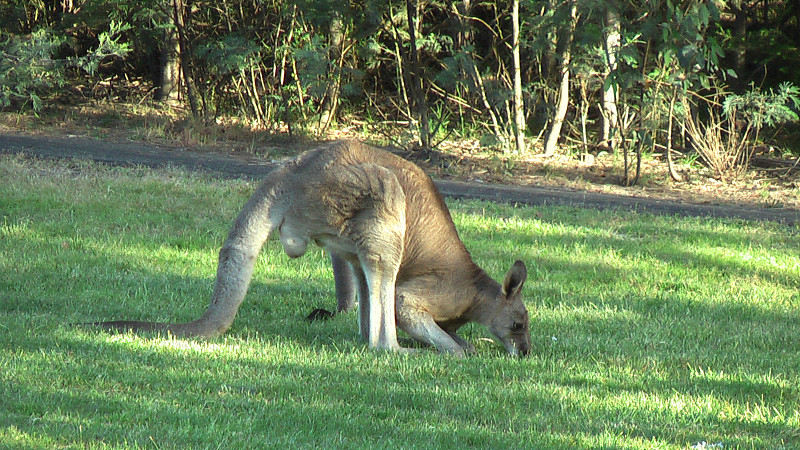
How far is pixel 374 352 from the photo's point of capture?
5516mm

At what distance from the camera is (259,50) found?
15.6m

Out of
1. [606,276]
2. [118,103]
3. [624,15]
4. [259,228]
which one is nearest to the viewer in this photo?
[259,228]

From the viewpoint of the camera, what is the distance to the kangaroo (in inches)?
217

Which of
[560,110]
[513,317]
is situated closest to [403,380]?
[513,317]

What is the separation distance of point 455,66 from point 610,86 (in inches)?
109

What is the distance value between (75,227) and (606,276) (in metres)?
4.84

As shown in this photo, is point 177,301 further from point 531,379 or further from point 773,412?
point 773,412

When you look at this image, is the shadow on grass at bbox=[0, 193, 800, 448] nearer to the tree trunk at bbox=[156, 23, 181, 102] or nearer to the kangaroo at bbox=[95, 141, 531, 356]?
the kangaroo at bbox=[95, 141, 531, 356]

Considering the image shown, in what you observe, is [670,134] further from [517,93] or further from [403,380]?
[403,380]

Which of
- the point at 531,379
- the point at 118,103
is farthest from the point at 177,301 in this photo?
the point at 118,103

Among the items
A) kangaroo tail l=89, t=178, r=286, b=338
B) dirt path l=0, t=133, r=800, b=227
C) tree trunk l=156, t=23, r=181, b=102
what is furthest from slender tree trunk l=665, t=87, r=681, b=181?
tree trunk l=156, t=23, r=181, b=102

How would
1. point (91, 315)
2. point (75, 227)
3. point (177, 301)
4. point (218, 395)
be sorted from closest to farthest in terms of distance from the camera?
point (218, 395)
point (91, 315)
point (177, 301)
point (75, 227)

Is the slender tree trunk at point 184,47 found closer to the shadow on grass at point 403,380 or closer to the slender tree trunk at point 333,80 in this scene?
the slender tree trunk at point 333,80

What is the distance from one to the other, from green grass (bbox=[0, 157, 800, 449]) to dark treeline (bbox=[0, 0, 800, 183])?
4066mm
